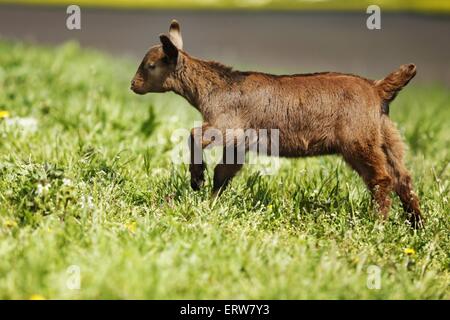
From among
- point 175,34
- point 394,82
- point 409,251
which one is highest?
point 175,34

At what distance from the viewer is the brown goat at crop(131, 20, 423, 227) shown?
4965mm

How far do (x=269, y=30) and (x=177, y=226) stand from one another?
28.8 feet

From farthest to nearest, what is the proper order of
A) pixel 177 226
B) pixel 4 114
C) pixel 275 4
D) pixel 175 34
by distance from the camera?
pixel 275 4, pixel 4 114, pixel 175 34, pixel 177 226

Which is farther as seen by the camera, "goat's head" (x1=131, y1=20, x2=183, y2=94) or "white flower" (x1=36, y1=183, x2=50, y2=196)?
"goat's head" (x1=131, y1=20, x2=183, y2=94)

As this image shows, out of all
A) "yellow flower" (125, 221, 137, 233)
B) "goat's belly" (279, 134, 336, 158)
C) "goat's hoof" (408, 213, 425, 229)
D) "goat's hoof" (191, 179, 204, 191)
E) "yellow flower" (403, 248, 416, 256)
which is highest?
"goat's belly" (279, 134, 336, 158)

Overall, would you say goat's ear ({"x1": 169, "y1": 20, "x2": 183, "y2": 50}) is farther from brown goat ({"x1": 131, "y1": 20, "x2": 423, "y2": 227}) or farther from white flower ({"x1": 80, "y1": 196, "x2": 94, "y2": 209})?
white flower ({"x1": 80, "y1": 196, "x2": 94, "y2": 209})

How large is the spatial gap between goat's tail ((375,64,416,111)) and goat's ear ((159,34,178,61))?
1377 mm

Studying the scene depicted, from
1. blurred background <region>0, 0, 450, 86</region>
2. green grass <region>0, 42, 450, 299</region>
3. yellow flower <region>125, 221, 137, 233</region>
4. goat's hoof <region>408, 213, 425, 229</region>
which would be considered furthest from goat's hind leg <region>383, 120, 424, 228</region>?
blurred background <region>0, 0, 450, 86</region>

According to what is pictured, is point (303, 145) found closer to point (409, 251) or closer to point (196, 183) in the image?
point (196, 183)

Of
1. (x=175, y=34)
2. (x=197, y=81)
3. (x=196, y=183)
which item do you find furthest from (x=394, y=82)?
(x=175, y=34)

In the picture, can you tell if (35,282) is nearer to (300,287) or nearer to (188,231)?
(188,231)

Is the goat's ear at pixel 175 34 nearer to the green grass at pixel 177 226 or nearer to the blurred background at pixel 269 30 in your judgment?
the green grass at pixel 177 226

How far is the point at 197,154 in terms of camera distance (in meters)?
5.06

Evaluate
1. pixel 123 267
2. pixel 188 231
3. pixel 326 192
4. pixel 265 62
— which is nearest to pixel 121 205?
pixel 188 231
